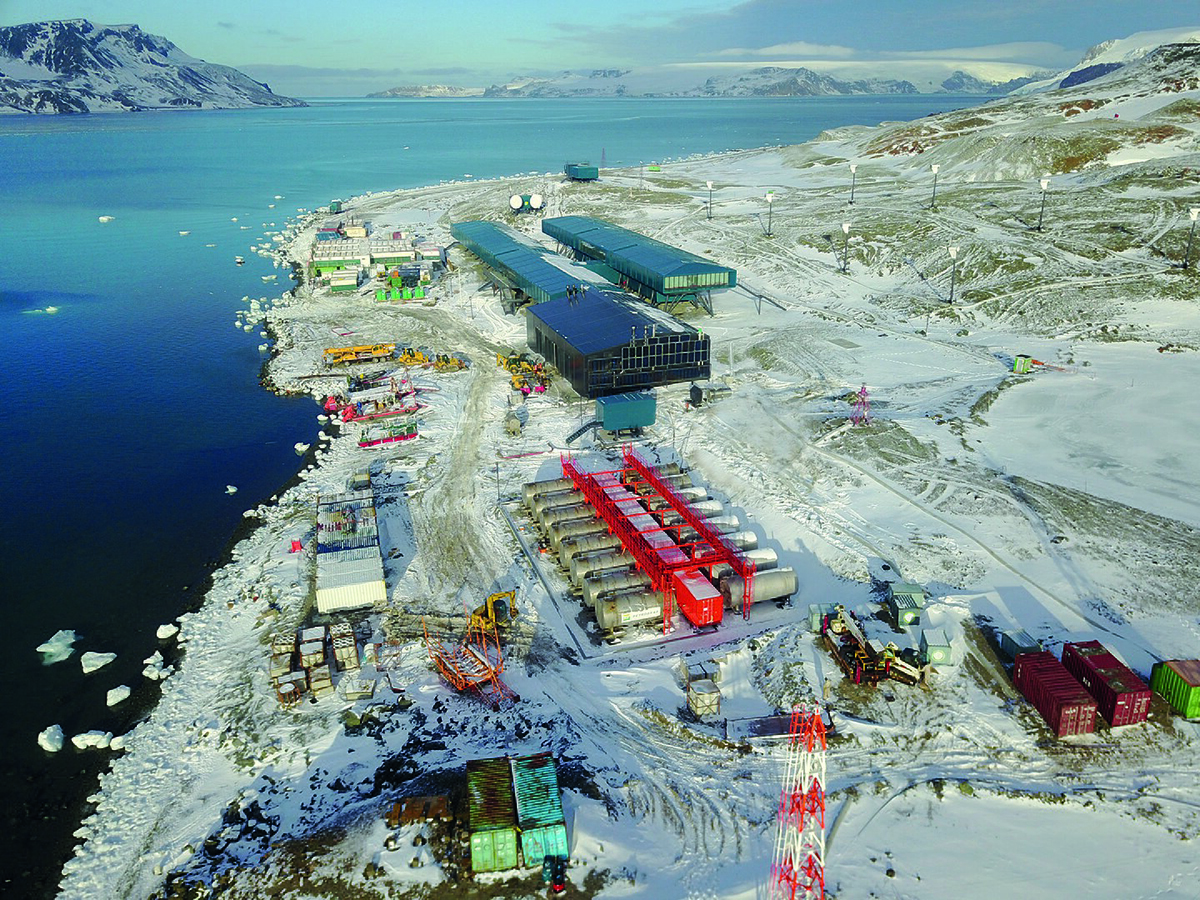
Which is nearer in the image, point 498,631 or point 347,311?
point 498,631

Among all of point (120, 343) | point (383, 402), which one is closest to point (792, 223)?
point (383, 402)

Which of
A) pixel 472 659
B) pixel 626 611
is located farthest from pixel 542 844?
pixel 626 611

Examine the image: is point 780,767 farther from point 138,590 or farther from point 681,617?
point 138,590

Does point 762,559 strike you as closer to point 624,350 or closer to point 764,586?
point 764,586

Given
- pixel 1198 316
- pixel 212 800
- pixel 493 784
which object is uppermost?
pixel 1198 316

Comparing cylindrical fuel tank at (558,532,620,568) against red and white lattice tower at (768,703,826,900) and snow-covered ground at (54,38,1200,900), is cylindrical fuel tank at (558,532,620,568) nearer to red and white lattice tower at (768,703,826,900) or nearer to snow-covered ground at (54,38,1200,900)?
snow-covered ground at (54,38,1200,900)

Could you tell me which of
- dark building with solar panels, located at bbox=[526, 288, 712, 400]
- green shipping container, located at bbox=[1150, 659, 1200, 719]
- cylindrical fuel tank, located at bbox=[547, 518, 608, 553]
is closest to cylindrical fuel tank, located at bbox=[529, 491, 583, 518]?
cylindrical fuel tank, located at bbox=[547, 518, 608, 553]

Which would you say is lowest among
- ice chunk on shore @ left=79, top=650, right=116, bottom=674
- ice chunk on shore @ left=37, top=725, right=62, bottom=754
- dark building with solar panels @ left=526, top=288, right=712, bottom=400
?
ice chunk on shore @ left=37, top=725, right=62, bottom=754
